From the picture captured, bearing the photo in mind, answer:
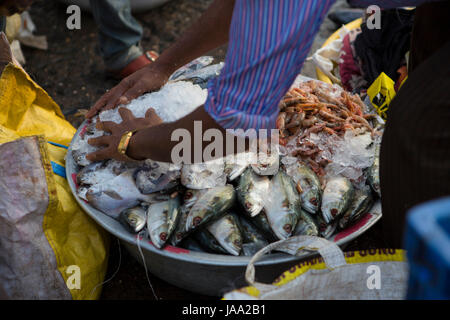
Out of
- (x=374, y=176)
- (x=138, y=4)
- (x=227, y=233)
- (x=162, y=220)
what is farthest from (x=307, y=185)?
(x=138, y=4)

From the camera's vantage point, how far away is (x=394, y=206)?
1428 mm

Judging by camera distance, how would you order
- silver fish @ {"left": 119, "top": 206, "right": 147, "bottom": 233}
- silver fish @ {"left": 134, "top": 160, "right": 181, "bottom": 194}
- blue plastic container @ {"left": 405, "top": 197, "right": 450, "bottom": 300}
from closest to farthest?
blue plastic container @ {"left": 405, "top": 197, "right": 450, "bottom": 300}, silver fish @ {"left": 119, "top": 206, "right": 147, "bottom": 233}, silver fish @ {"left": 134, "top": 160, "right": 181, "bottom": 194}

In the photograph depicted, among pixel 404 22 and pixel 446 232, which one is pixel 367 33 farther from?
pixel 446 232

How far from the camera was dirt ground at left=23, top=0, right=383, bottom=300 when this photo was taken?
2.51 m

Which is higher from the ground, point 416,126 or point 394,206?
point 416,126

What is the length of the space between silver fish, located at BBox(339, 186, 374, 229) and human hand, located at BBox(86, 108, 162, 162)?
3.29 ft

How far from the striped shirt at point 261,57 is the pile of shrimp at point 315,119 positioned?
889mm

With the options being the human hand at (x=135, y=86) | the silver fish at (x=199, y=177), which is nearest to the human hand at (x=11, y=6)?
the human hand at (x=135, y=86)

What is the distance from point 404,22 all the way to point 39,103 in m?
2.64

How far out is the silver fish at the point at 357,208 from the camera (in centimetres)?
186

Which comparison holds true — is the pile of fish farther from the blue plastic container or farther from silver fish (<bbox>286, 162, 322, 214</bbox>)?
the blue plastic container

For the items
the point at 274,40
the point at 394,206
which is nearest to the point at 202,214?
the point at 394,206

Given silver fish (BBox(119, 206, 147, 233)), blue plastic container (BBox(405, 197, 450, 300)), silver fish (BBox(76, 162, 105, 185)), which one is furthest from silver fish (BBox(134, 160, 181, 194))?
blue plastic container (BBox(405, 197, 450, 300))

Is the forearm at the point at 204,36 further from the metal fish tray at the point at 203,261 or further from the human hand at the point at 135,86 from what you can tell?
the metal fish tray at the point at 203,261
